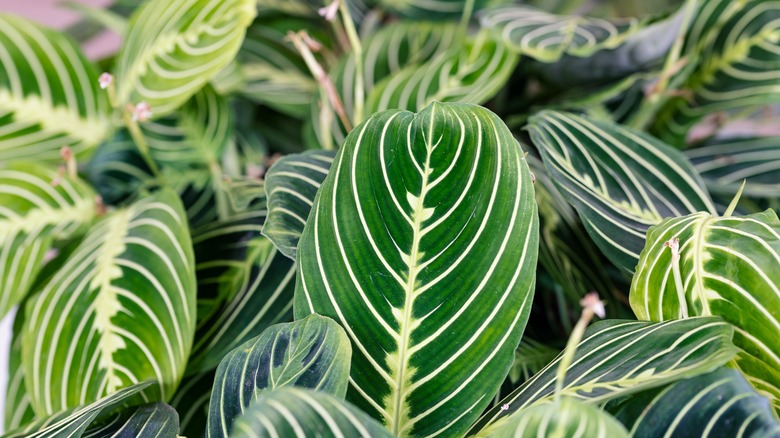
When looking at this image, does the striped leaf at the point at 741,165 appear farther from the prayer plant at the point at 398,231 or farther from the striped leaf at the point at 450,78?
the striped leaf at the point at 450,78

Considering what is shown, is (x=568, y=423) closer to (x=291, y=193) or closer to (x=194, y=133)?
(x=291, y=193)

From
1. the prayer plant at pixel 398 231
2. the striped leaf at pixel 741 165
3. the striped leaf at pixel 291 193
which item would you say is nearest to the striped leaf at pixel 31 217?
the prayer plant at pixel 398 231

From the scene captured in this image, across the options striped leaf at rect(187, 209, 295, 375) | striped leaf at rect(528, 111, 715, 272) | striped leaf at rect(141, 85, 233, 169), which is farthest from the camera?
striped leaf at rect(141, 85, 233, 169)

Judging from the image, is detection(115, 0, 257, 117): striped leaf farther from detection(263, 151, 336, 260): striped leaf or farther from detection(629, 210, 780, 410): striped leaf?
detection(629, 210, 780, 410): striped leaf

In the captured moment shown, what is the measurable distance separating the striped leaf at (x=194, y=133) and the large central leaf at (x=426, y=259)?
0.57m

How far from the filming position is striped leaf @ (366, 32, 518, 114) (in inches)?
34.3

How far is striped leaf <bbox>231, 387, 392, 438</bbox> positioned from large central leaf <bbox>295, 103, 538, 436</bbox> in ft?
0.37

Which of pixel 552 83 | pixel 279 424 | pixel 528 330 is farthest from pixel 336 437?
pixel 552 83

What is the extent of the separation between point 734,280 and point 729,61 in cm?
56

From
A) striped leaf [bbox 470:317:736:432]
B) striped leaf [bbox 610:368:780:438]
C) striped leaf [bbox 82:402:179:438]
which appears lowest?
striped leaf [bbox 610:368:780:438]

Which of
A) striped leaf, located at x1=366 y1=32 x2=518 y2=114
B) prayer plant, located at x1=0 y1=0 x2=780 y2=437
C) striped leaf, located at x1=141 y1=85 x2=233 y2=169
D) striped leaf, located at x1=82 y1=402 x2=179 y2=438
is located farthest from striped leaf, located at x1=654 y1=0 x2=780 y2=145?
striped leaf, located at x1=82 y1=402 x2=179 y2=438

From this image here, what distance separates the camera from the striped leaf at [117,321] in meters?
0.66

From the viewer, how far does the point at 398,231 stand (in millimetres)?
506

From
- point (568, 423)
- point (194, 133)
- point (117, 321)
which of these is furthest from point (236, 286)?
point (568, 423)
